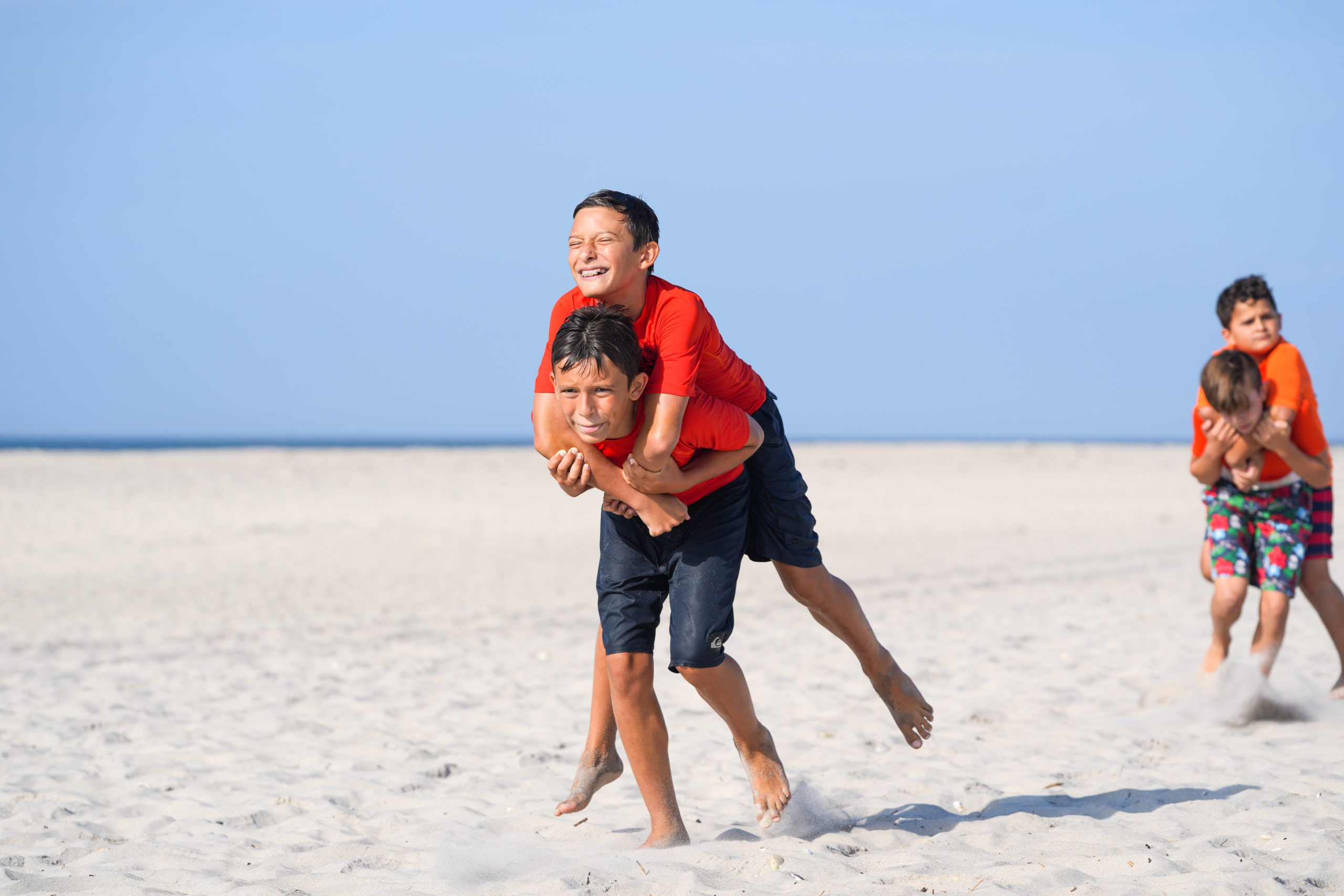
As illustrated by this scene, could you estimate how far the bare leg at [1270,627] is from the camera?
18.1 feet

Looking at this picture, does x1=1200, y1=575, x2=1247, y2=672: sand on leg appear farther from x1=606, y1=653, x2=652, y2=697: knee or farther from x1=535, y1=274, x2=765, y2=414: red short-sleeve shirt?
x1=606, y1=653, x2=652, y2=697: knee

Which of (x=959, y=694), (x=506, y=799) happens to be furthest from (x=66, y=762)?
(x=959, y=694)

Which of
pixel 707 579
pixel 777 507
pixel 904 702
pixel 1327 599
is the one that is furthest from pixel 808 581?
pixel 1327 599

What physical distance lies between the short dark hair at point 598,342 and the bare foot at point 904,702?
1.65m

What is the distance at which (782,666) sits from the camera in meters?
7.39

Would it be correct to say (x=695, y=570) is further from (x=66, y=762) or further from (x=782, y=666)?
(x=782, y=666)

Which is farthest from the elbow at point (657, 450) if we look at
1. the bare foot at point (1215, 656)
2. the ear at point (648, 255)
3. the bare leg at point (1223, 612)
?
the bare foot at point (1215, 656)

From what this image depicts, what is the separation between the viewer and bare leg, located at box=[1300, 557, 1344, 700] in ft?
18.2

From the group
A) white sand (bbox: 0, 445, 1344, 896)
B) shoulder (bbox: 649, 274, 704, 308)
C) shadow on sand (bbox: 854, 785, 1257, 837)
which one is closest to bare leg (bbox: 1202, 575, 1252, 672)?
white sand (bbox: 0, 445, 1344, 896)

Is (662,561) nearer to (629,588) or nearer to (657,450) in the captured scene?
(629,588)

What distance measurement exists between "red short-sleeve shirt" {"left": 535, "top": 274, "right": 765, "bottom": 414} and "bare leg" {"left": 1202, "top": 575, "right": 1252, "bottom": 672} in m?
3.13

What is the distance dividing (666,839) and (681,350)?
1665 mm

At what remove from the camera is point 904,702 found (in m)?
4.20

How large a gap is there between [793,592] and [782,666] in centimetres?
342
